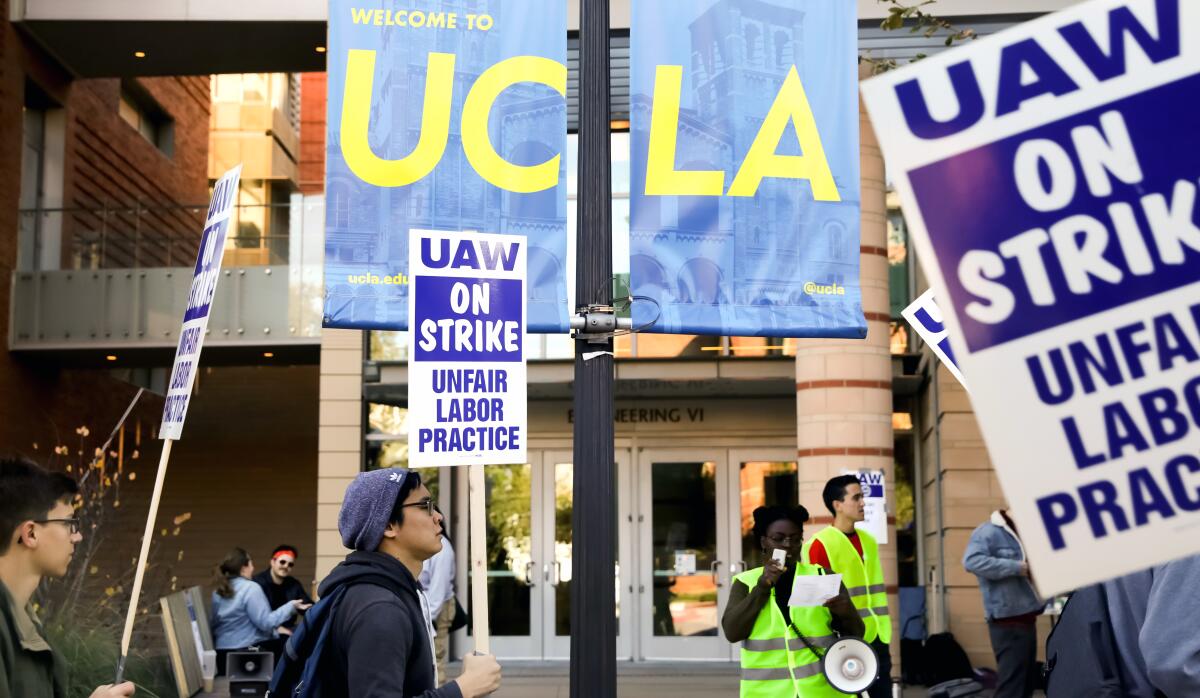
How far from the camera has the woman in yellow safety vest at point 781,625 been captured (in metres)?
6.70

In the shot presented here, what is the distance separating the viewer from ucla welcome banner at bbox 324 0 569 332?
6.69 m

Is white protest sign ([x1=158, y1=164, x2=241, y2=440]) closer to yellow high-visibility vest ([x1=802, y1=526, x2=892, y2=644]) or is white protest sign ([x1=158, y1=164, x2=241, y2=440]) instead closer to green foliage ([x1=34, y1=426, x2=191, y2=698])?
green foliage ([x1=34, y1=426, x2=191, y2=698])

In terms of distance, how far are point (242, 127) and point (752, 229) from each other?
26.9 metres

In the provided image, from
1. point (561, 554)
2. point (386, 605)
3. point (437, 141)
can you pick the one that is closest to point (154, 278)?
point (561, 554)

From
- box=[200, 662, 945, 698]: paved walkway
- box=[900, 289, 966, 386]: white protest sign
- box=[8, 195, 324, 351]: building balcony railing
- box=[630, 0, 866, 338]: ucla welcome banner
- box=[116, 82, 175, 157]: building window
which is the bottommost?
box=[200, 662, 945, 698]: paved walkway

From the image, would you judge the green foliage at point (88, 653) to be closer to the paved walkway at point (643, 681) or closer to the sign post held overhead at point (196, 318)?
the paved walkway at point (643, 681)

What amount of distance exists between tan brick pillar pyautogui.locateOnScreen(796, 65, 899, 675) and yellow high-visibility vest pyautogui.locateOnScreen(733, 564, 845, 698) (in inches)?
346

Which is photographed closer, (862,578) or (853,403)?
(862,578)

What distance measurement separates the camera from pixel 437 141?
682cm

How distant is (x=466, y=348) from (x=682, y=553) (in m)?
14.0

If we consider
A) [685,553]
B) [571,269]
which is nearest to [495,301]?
[571,269]

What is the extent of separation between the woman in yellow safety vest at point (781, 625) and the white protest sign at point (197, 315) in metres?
2.86

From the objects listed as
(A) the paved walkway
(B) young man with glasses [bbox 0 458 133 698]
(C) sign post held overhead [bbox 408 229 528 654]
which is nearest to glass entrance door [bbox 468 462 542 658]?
(A) the paved walkway

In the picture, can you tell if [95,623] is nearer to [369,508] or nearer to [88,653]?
[88,653]
